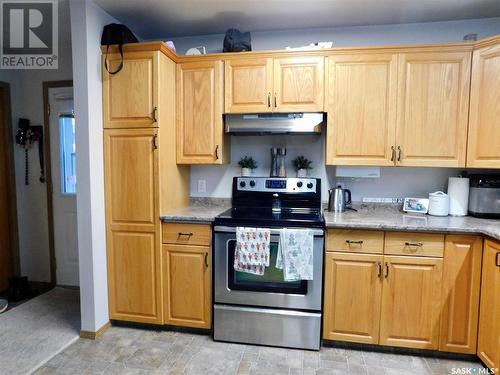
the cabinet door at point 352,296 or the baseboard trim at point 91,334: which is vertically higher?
the cabinet door at point 352,296

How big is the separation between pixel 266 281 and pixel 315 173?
1.03m

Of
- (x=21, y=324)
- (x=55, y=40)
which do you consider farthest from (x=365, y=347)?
(x=55, y=40)

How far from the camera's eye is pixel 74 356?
2117 millimetres

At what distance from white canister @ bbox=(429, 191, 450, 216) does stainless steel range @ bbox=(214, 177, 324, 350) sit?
35.3 inches

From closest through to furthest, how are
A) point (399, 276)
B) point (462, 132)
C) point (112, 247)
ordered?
1. point (399, 276)
2. point (462, 132)
3. point (112, 247)

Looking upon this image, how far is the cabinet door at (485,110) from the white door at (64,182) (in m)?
3.46

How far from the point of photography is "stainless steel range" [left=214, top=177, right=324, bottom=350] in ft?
7.11

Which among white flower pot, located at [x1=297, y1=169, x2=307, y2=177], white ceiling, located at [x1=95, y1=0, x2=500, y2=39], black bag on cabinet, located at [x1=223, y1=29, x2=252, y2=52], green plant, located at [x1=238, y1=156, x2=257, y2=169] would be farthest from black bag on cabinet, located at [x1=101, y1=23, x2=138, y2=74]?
white flower pot, located at [x1=297, y1=169, x2=307, y2=177]

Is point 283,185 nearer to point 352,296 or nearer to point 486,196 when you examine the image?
point 352,296

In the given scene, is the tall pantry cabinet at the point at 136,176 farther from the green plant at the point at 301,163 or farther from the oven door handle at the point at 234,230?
the green plant at the point at 301,163

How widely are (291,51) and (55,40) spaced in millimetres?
2141

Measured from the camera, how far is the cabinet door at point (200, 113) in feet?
8.23

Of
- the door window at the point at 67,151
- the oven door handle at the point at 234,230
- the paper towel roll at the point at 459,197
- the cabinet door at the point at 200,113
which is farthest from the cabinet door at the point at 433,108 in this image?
the door window at the point at 67,151

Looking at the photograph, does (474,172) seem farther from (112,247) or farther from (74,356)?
(74,356)
